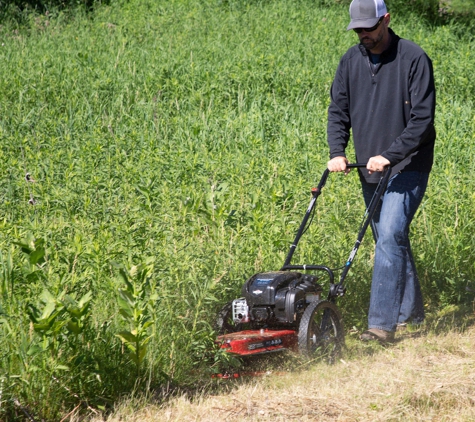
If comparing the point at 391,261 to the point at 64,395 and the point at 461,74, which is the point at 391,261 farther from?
the point at 461,74

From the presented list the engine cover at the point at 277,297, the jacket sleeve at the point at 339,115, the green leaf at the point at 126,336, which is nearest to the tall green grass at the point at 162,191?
the green leaf at the point at 126,336

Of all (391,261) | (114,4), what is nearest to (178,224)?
(391,261)

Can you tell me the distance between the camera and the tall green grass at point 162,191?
386 cm

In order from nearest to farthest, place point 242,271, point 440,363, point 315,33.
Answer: point 440,363 → point 242,271 → point 315,33

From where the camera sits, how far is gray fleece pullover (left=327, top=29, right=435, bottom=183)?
4.89m

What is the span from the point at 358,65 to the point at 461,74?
7.54 meters

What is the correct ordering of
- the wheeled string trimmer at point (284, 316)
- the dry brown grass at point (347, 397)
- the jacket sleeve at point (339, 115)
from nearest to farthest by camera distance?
1. the dry brown grass at point (347, 397)
2. the wheeled string trimmer at point (284, 316)
3. the jacket sleeve at point (339, 115)

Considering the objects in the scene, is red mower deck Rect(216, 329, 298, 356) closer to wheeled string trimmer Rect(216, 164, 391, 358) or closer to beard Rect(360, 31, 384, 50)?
wheeled string trimmer Rect(216, 164, 391, 358)

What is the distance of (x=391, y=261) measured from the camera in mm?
5074

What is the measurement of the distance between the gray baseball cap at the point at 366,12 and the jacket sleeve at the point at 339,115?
0.46 metres

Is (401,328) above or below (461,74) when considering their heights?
below

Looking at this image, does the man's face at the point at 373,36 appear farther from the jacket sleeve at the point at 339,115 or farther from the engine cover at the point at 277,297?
the engine cover at the point at 277,297

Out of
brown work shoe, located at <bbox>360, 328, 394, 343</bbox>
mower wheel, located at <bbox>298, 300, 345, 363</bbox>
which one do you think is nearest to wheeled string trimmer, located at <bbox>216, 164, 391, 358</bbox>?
mower wheel, located at <bbox>298, 300, 345, 363</bbox>

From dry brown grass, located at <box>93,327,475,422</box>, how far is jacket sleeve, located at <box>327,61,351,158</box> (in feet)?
5.04
